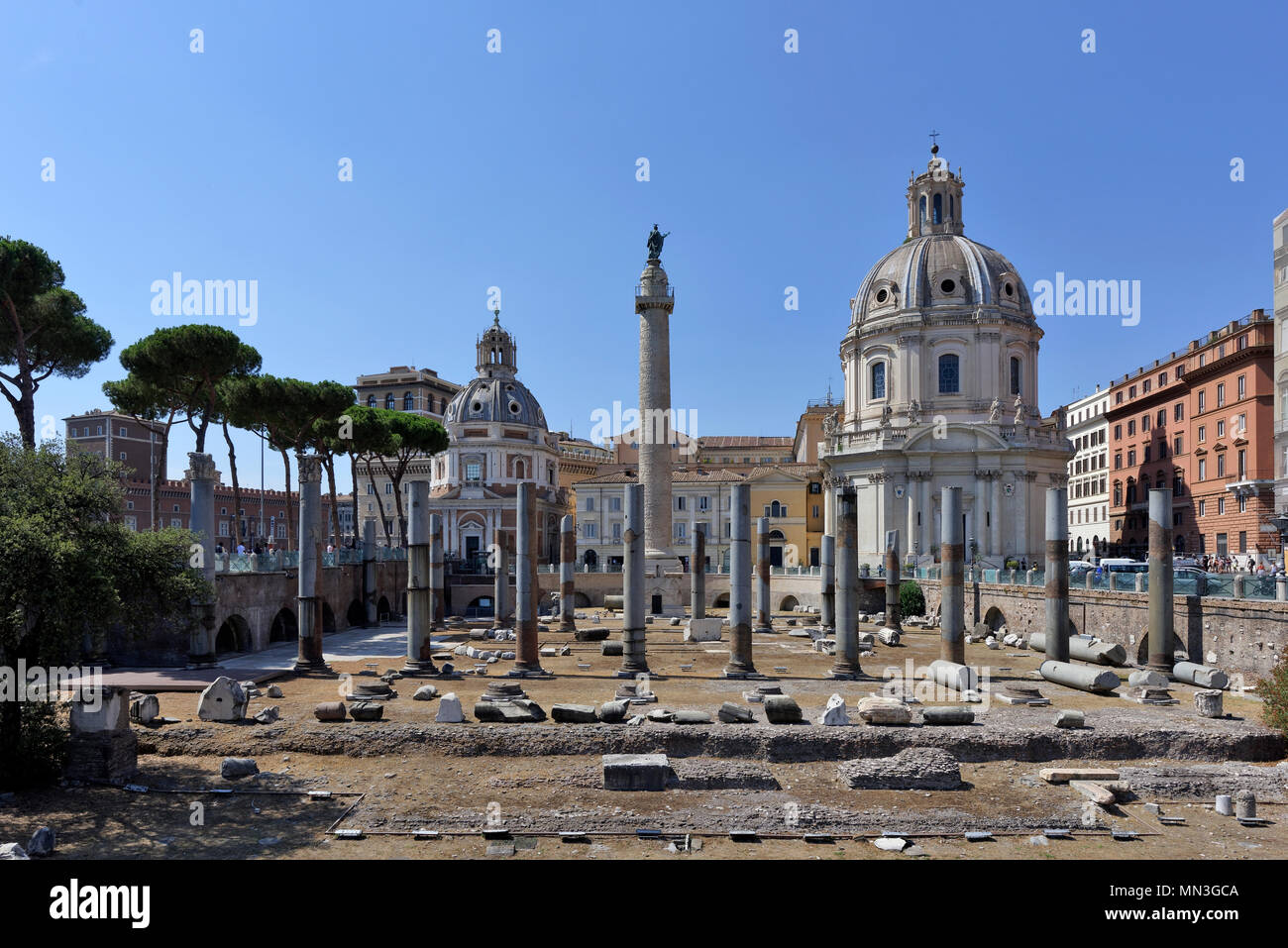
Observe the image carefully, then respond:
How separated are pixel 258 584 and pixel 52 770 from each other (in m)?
14.8

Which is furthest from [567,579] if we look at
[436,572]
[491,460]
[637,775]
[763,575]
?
[491,460]

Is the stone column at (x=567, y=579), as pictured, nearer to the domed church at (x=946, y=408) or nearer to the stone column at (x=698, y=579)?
the stone column at (x=698, y=579)

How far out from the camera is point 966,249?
52.3 meters

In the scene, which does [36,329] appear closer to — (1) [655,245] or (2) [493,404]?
(1) [655,245]

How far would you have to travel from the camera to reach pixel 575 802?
38.7 feet

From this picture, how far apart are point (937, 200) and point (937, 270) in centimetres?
615

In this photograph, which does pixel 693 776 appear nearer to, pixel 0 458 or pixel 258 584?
pixel 0 458

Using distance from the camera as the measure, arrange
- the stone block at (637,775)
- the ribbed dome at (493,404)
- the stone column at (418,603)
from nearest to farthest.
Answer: the stone block at (637,775)
the stone column at (418,603)
the ribbed dome at (493,404)

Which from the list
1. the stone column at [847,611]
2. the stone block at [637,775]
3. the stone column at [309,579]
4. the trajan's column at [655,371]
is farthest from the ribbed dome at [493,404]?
the stone block at [637,775]

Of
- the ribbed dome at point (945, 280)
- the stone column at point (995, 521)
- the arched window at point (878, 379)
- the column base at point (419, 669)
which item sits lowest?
the column base at point (419, 669)

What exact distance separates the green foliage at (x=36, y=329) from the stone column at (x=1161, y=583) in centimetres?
2825

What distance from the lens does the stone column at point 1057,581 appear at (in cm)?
2202
